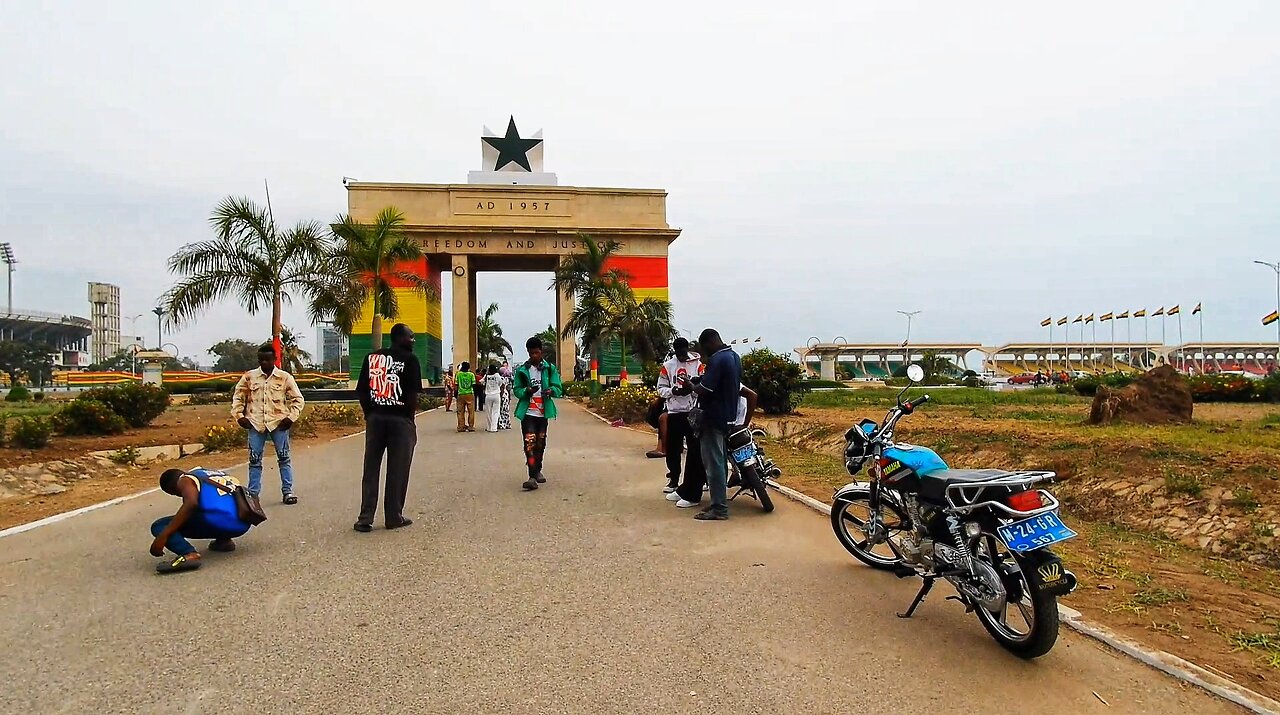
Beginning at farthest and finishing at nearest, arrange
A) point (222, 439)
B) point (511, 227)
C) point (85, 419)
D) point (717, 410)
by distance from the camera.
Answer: point (511, 227) → point (85, 419) → point (222, 439) → point (717, 410)

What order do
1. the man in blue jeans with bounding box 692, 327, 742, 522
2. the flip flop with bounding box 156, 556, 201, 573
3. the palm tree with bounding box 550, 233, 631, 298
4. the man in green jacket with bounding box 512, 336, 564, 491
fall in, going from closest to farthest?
the flip flop with bounding box 156, 556, 201, 573, the man in blue jeans with bounding box 692, 327, 742, 522, the man in green jacket with bounding box 512, 336, 564, 491, the palm tree with bounding box 550, 233, 631, 298

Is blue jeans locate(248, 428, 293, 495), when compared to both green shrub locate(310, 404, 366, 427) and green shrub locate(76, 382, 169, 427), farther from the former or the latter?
green shrub locate(310, 404, 366, 427)

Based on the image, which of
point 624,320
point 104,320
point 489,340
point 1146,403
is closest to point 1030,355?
point 489,340

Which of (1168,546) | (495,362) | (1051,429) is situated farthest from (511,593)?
(495,362)

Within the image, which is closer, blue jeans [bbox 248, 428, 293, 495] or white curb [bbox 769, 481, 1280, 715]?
white curb [bbox 769, 481, 1280, 715]

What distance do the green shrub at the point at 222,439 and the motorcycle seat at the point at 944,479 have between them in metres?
13.0

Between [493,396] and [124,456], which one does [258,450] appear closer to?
[124,456]

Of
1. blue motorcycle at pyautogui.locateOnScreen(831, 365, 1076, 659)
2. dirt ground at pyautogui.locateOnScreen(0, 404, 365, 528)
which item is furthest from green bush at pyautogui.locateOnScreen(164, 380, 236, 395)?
blue motorcycle at pyautogui.locateOnScreen(831, 365, 1076, 659)

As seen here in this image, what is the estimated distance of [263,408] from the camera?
8125 mm

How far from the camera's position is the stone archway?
51000 mm

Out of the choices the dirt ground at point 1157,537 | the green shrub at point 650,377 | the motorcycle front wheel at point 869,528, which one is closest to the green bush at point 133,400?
the green shrub at point 650,377

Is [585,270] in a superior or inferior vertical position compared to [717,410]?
superior

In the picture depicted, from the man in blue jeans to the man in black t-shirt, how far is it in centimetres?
261

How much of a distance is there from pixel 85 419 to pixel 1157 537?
1691 cm
